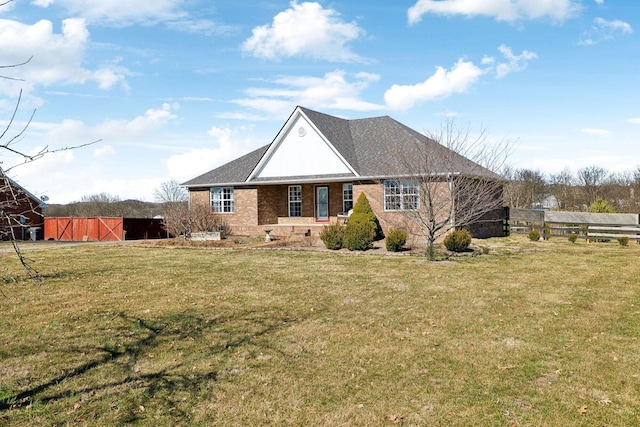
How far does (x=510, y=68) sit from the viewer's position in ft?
53.9

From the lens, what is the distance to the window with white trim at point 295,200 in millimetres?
27641

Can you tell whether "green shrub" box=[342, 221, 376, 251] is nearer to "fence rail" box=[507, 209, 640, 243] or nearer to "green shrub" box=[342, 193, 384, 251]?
"green shrub" box=[342, 193, 384, 251]

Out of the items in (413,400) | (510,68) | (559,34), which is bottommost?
(413,400)

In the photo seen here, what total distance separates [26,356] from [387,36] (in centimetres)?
1518

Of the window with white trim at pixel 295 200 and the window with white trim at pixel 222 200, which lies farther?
the window with white trim at pixel 222 200

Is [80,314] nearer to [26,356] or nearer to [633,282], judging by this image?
[26,356]

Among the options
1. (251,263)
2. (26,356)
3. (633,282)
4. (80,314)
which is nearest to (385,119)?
(251,263)

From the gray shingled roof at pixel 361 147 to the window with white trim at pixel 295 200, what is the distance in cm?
217

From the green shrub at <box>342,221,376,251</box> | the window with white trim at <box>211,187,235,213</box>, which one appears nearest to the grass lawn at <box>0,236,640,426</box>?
the green shrub at <box>342,221,376,251</box>

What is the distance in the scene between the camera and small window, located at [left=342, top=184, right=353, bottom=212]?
1008 inches

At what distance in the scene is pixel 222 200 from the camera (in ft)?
93.6

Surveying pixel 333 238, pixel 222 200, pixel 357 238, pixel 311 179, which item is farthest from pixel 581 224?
pixel 222 200

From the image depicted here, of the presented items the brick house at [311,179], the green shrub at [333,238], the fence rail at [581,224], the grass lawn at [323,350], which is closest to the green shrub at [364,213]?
the brick house at [311,179]

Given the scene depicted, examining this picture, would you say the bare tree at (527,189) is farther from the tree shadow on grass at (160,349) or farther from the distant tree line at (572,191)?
the tree shadow on grass at (160,349)
